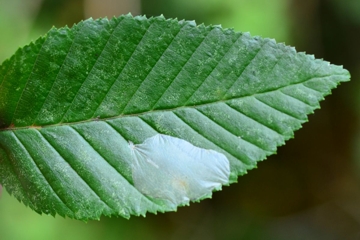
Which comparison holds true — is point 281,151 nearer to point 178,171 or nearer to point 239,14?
point 239,14

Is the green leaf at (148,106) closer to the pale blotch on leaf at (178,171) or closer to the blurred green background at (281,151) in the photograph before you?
the pale blotch on leaf at (178,171)

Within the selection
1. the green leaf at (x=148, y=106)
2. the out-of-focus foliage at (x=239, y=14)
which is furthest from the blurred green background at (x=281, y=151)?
the green leaf at (x=148, y=106)

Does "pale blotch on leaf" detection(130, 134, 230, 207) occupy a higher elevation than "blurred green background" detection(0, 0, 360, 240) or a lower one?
lower

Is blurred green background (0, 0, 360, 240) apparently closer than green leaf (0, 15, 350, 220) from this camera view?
No

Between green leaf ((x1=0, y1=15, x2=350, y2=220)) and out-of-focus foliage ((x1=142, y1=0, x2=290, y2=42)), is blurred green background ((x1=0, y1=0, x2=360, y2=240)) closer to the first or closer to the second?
out-of-focus foliage ((x1=142, y1=0, x2=290, y2=42))

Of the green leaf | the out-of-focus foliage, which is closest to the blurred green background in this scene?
the out-of-focus foliage

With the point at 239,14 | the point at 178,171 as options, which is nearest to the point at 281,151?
the point at 239,14

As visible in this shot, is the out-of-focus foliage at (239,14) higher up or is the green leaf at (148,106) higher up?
the out-of-focus foliage at (239,14)

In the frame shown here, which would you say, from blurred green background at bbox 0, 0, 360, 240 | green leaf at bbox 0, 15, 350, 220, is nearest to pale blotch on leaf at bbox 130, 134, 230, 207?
green leaf at bbox 0, 15, 350, 220
